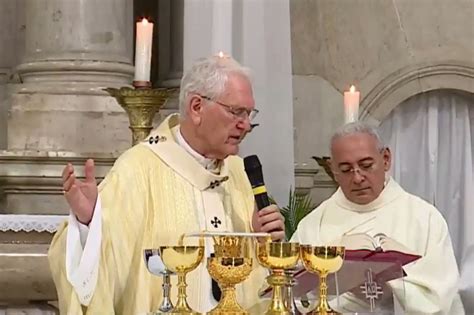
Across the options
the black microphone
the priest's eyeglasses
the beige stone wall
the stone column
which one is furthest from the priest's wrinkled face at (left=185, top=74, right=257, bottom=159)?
the beige stone wall

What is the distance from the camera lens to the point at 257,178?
350 cm

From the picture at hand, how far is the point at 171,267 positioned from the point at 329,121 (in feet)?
11.3

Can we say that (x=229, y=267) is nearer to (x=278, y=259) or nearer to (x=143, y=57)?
(x=278, y=259)

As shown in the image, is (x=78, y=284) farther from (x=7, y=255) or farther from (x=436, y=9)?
(x=436, y=9)

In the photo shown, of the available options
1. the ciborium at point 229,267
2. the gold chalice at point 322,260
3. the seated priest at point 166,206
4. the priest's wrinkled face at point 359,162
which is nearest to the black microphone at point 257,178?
the seated priest at point 166,206

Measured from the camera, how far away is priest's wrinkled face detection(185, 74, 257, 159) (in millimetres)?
3855

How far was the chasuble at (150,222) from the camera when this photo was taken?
12.1 feet

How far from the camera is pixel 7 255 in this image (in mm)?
4645

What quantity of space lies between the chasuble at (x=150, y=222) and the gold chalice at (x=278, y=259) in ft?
1.94

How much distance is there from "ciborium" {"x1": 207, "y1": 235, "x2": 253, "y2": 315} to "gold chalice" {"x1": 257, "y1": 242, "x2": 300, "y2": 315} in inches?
2.0

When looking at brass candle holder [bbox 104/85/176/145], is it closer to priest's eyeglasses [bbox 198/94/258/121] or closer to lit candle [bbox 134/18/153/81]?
lit candle [bbox 134/18/153/81]

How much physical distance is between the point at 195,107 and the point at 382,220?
1078 millimetres

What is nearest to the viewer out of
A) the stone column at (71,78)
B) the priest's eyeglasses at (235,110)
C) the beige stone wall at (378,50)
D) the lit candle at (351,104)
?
the priest's eyeglasses at (235,110)

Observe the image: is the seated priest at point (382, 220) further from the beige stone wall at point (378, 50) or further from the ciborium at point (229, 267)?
the beige stone wall at point (378, 50)
